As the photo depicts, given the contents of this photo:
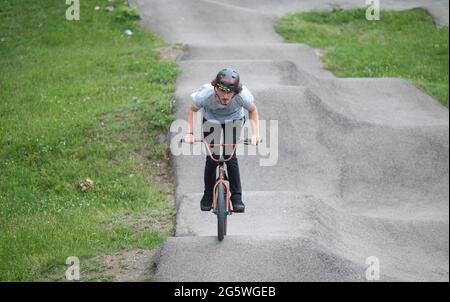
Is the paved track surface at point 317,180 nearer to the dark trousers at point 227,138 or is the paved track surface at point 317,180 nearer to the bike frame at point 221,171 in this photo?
the bike frame at point 221,171

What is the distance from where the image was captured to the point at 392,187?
513 inches

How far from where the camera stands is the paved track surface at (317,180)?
331 inches

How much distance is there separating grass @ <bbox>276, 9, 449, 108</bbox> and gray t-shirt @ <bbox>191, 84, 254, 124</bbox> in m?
9.76

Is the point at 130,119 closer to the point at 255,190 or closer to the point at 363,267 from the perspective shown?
the point at 255,190

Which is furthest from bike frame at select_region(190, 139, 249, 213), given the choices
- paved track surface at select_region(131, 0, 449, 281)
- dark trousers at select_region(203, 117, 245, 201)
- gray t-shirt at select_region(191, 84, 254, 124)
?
paved track surface at select_region(131, 0, 449, 281)

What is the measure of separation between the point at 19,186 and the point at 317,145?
226 inches

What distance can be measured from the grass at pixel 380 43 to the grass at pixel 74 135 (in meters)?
5.10

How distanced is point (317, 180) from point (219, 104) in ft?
15.7

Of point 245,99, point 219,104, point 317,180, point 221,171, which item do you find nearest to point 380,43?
point 317,180

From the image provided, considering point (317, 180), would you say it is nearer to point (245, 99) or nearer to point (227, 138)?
point (227, 138)

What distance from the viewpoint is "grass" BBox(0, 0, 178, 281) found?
9.50 m

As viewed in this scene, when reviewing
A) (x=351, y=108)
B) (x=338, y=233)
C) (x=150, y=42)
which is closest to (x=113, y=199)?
(x=338, y=233)

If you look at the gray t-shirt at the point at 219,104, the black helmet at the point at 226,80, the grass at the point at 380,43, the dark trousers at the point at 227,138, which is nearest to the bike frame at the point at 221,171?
the dark trousers at the point at 227,138

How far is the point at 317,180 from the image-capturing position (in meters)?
12.6
